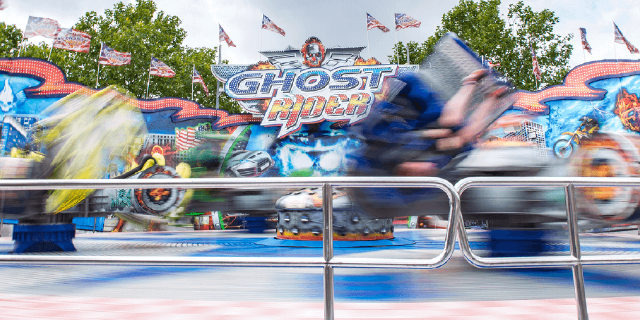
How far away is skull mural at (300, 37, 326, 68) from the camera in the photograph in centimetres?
1572

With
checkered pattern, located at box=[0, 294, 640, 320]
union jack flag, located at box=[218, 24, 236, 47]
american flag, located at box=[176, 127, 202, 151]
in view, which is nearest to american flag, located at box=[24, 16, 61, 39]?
american flag, located at box=[176, 127, 202, 151]

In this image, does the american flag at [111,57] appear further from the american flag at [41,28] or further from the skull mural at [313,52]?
the skull mural at [313,52]

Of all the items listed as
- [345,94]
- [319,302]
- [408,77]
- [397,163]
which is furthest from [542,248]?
[345,94]

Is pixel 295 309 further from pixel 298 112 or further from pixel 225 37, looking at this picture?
pixel 225 37

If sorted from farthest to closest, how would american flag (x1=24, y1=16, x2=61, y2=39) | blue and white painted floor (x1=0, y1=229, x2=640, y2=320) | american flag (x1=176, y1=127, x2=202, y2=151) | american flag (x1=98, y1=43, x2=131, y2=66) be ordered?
american flag (x1=98, y1=43, x2=131, y2=66) → american flag (x1=176, y1=127, x2=202, y2=151) → american flag (x1=24, y1=16, x2=61, y2=39) → blue and white painted floor (x1=0, y1=229, x2=640, y2=320)

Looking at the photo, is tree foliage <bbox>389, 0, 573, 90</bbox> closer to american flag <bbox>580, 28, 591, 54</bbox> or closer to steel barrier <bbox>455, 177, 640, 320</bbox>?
american flag <bbox>580, 28, 591, 54</bbox>

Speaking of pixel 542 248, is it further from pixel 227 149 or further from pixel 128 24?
pixel 128 24

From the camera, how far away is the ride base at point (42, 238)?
5.20 meters

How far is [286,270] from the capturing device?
3.79 metres

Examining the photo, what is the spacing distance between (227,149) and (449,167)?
1240 centimetres

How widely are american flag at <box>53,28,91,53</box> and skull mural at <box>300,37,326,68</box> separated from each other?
30.6 feet

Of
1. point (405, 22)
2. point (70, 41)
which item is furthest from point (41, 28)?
point (405, 22)

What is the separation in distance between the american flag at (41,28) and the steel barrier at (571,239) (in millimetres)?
17976

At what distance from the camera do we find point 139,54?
25469 mm
